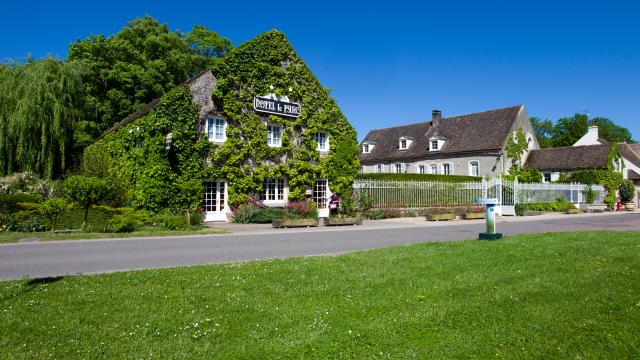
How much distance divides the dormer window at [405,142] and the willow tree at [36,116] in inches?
1277

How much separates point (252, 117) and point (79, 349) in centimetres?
2138

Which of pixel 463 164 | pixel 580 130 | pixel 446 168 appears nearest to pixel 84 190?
pixel 463 164

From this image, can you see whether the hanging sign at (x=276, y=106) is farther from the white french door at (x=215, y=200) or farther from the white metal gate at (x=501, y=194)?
the white metal gate at (x=501, y=194)

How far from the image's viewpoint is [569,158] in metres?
44.1

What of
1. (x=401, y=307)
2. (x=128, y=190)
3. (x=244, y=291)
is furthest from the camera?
(x=128, y=190)

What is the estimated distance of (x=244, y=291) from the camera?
22.1 feet

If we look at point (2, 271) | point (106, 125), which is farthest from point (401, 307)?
point (106, 125)

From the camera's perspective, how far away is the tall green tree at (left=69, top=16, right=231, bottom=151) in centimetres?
3397

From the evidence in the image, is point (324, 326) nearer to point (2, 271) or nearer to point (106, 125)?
point (2, 271)

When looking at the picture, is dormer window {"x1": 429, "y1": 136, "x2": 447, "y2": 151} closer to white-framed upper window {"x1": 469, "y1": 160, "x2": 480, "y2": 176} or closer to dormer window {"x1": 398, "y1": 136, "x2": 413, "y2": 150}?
dormer window {"x1": 398, "y1": 136, "x2": 413, "y2": 150}

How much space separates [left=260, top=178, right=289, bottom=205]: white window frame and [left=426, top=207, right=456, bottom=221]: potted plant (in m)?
8.39

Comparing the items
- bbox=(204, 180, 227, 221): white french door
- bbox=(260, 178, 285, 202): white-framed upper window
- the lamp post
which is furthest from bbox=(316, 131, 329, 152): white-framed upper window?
the lamp post

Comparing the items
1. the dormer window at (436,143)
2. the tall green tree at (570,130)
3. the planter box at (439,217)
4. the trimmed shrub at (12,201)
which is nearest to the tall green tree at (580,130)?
the tall green tree at (570,130)

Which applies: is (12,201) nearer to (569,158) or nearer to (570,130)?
(569,158)
